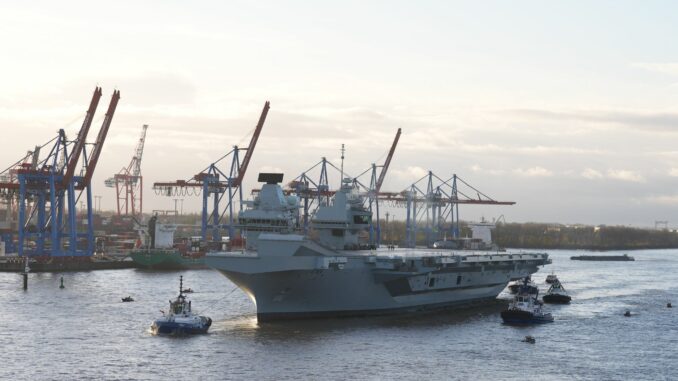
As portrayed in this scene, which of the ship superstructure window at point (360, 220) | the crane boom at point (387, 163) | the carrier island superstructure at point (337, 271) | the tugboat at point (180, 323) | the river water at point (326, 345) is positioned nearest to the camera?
the river water at point (326, 345)

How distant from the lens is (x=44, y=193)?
376 feet

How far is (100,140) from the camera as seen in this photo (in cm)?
11938

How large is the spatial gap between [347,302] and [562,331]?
14.2 m

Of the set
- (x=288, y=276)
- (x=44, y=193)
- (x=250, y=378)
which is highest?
(x=44, y=193)

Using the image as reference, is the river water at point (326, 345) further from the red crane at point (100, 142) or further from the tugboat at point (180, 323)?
the red crane at point (100, 142)

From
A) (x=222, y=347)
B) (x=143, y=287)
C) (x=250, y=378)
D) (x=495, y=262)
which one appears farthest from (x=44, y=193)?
(x=250, y=378)

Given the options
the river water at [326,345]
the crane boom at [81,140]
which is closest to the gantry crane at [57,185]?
the crane boom at [81,140]

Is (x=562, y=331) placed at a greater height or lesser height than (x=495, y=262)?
lesser

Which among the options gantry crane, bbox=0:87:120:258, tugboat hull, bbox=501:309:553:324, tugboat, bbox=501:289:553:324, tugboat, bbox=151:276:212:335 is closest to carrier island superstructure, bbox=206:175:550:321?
tugboat, bbox=151:276:212:335

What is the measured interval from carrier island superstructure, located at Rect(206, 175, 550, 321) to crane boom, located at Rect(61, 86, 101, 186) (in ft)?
186

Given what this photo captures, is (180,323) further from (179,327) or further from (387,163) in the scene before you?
(387,163)

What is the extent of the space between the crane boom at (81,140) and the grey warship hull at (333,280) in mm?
62268

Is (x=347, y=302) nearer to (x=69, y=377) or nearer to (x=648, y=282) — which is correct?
(x=69, y=377)

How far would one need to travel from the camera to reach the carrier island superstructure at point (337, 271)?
54031 millimetres
